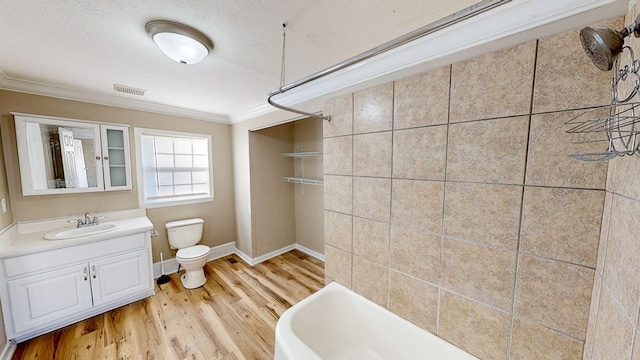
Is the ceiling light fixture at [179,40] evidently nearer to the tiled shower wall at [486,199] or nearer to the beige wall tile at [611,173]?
the tiled shower wall at [486,199]

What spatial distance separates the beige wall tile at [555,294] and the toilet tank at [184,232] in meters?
3.23

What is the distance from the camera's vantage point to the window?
107 inches

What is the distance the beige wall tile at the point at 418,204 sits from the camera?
3.96 ft

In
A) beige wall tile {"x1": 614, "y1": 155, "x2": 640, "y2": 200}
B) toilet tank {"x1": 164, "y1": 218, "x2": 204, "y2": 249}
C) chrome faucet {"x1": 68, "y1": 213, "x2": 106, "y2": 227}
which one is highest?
beige wall tile {"x1": 614, "y1": 155, "x2": 640, "y2": 200}

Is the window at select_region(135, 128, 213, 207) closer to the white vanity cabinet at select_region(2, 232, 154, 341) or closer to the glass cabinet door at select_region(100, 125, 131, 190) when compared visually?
the glass cabinet door at select_region(100, 125, 131, 190)

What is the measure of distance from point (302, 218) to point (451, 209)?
265 centimetres

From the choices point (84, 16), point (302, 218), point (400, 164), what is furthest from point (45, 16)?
point (302, 218)

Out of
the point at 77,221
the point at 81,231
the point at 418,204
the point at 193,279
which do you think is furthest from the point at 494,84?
the point at 77,221

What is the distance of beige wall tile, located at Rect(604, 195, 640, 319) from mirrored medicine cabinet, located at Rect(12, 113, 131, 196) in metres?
3.71

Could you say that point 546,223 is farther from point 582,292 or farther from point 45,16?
point 45,16

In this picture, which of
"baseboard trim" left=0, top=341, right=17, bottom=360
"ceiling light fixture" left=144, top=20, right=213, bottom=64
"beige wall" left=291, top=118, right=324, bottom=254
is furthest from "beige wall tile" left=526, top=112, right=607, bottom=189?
"baseboard trim" left=0, top=341, right=17, bottom=360

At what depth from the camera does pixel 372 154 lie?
1.48 m

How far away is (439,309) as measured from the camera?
1234mm

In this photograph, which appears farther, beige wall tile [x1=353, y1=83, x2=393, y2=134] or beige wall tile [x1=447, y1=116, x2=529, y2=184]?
beige wall tile [x1=353, y1=83, x2=393, y2=134]
